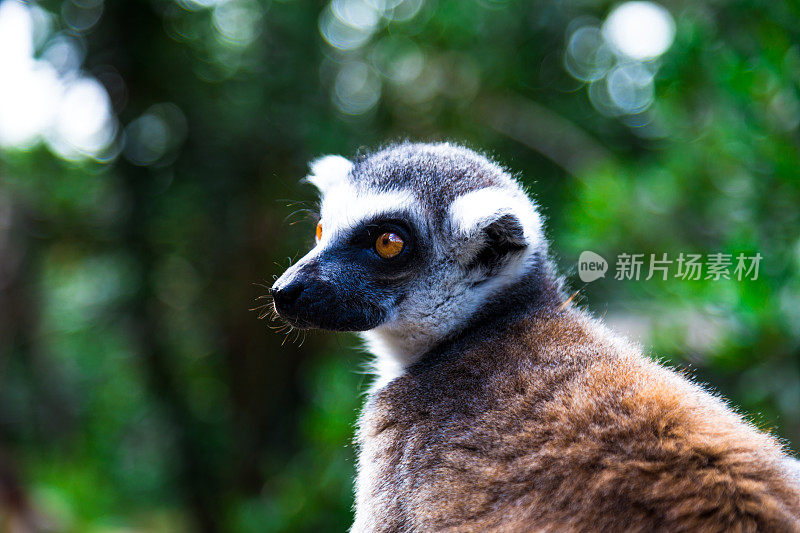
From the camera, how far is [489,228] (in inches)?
79.4

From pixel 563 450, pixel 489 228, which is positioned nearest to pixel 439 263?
pixel 489 228

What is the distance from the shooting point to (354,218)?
2041mm

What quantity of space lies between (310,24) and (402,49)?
29.9 inches

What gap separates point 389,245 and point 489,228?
1.06 feet

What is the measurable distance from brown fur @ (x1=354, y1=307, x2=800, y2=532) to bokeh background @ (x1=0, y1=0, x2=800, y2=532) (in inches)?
40.8

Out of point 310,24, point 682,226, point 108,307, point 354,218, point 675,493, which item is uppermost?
point 310,24

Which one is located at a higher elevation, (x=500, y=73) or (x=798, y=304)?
(x=500, y=73)

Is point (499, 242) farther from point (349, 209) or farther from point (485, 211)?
point (349, 209)

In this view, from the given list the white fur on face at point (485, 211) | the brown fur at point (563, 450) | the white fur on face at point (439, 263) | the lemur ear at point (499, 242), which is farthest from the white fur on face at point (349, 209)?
the brown fur at point (563, 450)

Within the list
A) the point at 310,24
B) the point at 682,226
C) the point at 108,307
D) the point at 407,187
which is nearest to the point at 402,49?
the point at 310,24

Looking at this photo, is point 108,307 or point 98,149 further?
point 108,307

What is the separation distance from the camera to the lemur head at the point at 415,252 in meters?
1.97

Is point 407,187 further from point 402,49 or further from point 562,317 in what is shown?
point 402,49

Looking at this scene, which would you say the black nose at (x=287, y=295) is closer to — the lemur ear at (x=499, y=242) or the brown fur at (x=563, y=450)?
the brown fur at (x=563, y=450)
